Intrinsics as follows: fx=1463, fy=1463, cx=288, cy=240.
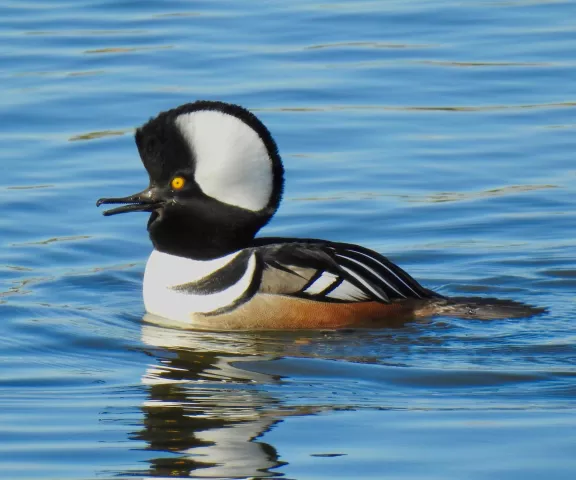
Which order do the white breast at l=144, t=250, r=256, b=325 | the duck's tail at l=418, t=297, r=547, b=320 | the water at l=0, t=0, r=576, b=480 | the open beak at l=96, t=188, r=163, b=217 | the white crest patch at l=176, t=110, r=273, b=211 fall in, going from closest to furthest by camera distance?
the water at l=0, t=0, r=576, b=480 → the white crest patch at l=176, t=110, r=273, b=211 → the white breast at l=144, t=250, r=256, b=325 → the open beak at l=96, t=188, r=163, b=217 → the duck's tail at l=418, t=297, r=547, b=320

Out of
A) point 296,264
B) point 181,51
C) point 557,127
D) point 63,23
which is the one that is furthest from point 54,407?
point 63,23

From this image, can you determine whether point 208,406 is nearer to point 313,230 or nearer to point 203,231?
point 203,231

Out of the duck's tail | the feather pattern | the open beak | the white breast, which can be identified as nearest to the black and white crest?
the open beak

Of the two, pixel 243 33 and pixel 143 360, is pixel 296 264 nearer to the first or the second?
pixel 143 360

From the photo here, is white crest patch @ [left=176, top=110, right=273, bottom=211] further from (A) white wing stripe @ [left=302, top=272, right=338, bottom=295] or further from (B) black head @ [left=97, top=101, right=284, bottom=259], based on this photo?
(A) white wing stripe @ [left=302, top=272, right=338, bottom=295]

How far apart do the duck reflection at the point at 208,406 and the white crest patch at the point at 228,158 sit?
87 centimetres

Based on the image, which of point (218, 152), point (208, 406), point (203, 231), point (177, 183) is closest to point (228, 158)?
point (218, 152)

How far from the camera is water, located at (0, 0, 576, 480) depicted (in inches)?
267

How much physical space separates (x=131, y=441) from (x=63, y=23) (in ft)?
38.6

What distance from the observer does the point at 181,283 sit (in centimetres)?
912

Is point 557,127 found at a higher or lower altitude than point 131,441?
higher

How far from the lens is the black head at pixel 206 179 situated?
877cm

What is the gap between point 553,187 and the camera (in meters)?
12.1

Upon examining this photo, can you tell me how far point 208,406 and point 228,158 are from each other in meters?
1.97
